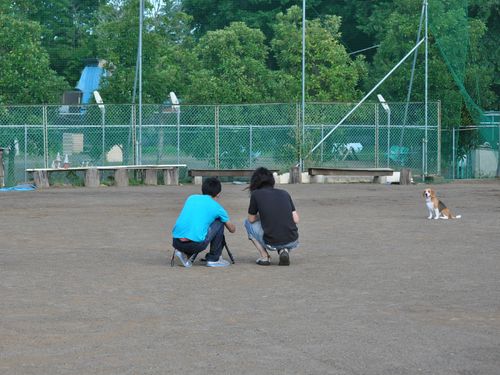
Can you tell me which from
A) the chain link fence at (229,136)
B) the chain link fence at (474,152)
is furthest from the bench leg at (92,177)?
the chain link fence at (474,152)

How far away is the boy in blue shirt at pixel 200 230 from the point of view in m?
13.7

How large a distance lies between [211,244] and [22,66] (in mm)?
28197

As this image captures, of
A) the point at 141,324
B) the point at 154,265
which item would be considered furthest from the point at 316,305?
the point at 154,265

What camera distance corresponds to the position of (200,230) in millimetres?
13664

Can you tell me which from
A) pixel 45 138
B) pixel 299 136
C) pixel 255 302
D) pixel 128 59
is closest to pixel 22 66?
pixel 128 59

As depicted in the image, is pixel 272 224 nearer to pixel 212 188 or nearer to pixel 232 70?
pixel 212 188

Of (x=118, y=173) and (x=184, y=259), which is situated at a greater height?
(x=118, y=173)

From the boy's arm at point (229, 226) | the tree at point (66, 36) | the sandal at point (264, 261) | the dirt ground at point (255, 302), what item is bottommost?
the dirt ground at point (255, 302)

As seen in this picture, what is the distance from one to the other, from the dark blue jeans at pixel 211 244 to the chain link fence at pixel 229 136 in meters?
22.7

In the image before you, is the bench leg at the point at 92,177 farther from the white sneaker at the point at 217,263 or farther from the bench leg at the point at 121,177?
the white sneaker at the point at 217,263

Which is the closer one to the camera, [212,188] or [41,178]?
[212,188]

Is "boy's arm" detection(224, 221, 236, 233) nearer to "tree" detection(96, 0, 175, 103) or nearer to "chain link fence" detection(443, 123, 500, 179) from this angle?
"chain link fence" detection(443, 123, 500, 179)

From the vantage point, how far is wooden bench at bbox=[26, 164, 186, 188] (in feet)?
111

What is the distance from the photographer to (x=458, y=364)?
25.6 feet
